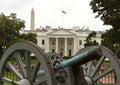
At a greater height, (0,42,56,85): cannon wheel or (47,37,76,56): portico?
(0,42,56,85): cannon wheel

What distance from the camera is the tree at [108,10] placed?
29969 millimetres

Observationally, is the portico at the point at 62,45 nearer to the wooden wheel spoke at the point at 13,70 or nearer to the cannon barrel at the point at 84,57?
the wooden wheel spoke at the point at 13,70

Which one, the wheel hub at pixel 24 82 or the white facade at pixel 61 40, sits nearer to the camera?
the wheel hub at pixel 24 82

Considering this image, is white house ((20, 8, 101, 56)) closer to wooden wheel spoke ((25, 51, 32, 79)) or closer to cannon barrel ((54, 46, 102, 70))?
wooden wheel spoke ((25, 51, 32, 79))

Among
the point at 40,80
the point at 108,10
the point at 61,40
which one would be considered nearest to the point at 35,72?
the point at 40,80

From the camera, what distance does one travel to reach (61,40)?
117438mm

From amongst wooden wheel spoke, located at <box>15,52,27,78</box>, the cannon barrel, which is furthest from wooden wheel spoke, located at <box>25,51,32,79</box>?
the cannon barrel

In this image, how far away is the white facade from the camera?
11644 centimetres

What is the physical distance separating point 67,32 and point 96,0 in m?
85.4

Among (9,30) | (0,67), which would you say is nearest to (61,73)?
(0,67)

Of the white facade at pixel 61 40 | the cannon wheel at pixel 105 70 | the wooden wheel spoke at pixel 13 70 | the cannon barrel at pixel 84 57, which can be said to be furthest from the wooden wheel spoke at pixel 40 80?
the white facade at pixel 61 40

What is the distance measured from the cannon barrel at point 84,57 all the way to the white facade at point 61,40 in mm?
107121

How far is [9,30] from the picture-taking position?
60938mm

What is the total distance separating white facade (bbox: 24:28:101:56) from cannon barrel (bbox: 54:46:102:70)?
107121 mm
